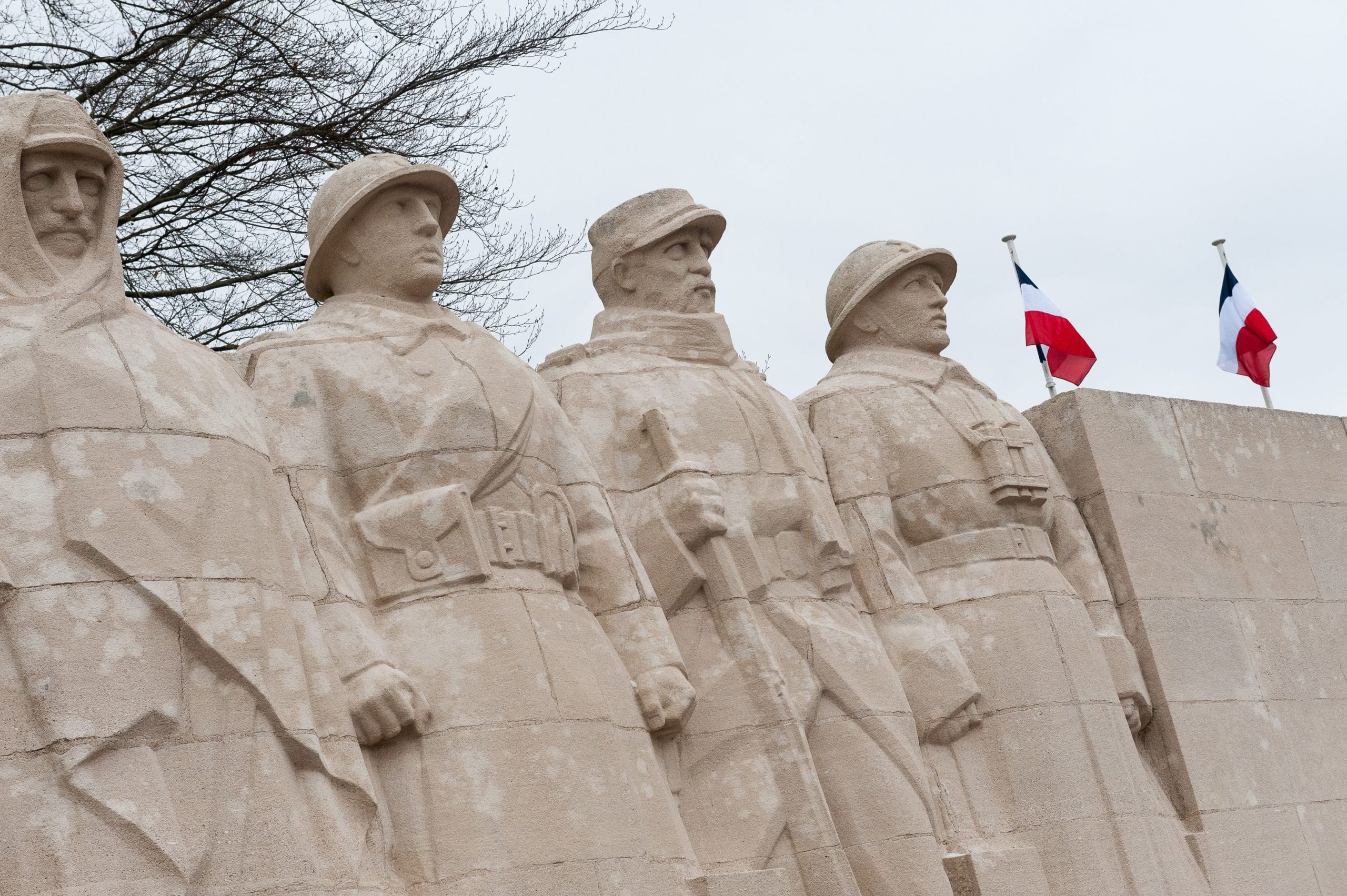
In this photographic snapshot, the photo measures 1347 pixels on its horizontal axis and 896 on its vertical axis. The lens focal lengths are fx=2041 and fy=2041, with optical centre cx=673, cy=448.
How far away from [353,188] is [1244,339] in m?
6.78

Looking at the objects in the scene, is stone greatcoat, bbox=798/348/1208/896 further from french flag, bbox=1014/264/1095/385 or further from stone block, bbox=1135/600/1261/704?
french flag, bbox=1014/264/1095/385

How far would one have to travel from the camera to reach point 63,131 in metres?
6.57

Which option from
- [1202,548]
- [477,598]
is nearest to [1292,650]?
[1202,548]

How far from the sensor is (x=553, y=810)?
6.70 metres

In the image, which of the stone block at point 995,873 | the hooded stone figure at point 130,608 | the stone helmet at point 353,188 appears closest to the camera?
the hooded stone figure at point 130,608

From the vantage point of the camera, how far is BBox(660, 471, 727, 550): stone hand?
8.25 m

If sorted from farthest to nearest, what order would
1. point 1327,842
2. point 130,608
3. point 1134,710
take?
point 1327,842
point 1134,710
point 130,608

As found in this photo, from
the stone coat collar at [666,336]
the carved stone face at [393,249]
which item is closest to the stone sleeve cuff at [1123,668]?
the stone coat collar at [666,336]

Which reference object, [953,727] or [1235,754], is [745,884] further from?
[1235,754]

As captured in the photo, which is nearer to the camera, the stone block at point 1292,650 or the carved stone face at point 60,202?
the carved stone face at point 60,202

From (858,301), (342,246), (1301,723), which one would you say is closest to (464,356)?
(342,246)

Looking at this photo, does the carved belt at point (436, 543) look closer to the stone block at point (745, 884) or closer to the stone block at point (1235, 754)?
the stone block at point (745, 884)

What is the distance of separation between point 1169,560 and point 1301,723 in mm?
1072

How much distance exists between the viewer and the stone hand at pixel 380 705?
662cm
